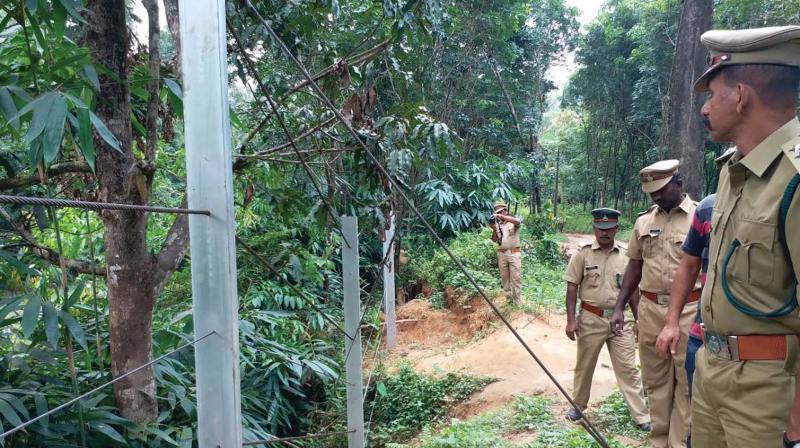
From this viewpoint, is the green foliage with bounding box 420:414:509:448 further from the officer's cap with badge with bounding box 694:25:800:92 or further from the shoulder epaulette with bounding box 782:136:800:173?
the officer's cap with badge with bounding box 694:25:800:92

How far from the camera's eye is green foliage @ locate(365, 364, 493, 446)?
4.62m

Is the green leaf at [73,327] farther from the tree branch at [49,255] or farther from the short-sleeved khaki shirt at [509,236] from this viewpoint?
the short-sleeved khaki shirt at [509,236]

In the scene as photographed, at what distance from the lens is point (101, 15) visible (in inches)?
67.6

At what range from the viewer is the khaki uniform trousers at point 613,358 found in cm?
350

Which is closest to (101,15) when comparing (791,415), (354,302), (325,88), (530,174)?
(325,88)

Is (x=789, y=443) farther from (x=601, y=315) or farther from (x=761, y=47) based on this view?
(x=601, y=315)

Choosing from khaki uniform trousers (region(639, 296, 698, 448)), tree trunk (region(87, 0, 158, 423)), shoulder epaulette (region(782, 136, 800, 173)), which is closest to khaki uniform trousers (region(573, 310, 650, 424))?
khaki uniform trousers (region(639, 296, 698, 448))

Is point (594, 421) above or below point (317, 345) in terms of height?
below

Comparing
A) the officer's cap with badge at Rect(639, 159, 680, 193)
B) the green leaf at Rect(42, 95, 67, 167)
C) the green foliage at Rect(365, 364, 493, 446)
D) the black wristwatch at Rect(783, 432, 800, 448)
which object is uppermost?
the green leaf at Rect(42, 95, 67, 167)

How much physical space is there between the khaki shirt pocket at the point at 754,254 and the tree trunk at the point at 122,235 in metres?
1.90

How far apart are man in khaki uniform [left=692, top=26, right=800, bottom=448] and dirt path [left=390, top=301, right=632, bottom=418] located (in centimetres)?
267

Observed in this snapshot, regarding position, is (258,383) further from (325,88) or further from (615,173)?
(615,173)

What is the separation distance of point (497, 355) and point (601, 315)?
79.6 inches

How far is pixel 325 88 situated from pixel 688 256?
1987 millimetres
